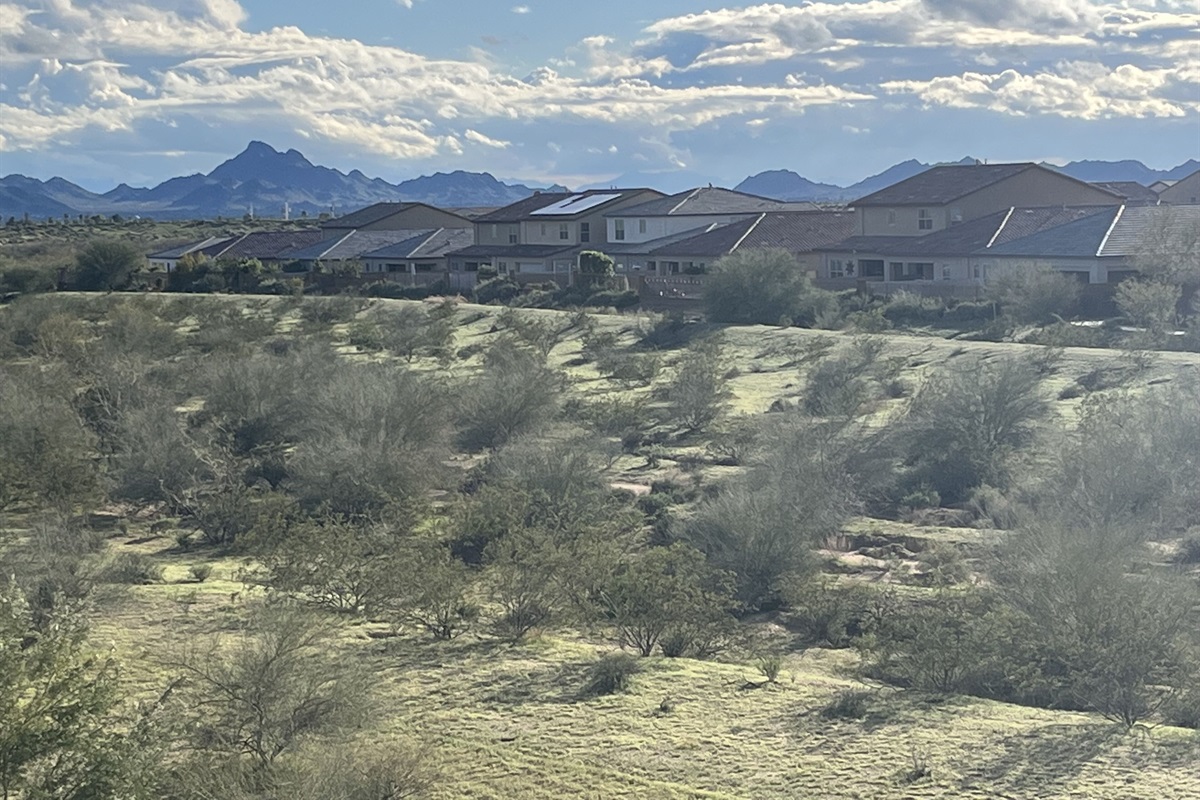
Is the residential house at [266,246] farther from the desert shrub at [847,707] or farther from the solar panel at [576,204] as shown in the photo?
the desert shrub at [847,707]

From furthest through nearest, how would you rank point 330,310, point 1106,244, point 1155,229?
point 330,310 → point 1106,244 → point 1155,229

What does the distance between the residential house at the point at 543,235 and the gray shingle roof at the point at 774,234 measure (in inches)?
276

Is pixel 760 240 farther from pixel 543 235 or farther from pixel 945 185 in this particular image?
pixel 543 235

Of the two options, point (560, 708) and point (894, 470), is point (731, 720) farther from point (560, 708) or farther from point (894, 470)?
point (894, 470)

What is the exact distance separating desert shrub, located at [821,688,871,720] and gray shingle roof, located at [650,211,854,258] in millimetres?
50175

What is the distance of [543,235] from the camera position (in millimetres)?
80500

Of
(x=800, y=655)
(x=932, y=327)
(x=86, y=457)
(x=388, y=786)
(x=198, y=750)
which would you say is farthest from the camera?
(x=932, y=327)

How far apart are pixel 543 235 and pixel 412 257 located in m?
7.07

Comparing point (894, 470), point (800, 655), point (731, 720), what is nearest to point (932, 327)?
point (894, 470)

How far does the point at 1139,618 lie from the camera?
15.7 meters

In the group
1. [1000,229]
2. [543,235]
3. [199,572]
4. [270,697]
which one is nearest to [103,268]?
[543,235]

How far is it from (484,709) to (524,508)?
8.19 m

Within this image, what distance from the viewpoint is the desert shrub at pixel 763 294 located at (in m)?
52.2

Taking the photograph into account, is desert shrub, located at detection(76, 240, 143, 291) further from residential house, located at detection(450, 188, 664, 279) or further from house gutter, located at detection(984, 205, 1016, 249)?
house gutter, located at detection(984, 205, 1016, 249)
